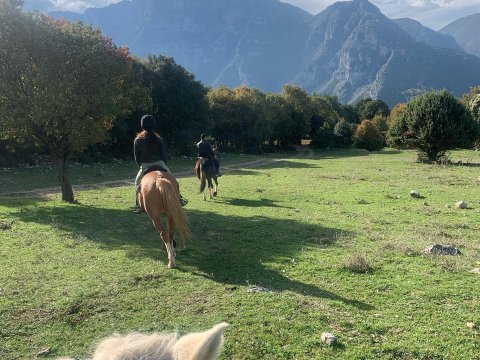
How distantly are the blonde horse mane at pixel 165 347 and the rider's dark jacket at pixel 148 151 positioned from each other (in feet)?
31.9

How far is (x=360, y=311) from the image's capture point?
6484 millimetres

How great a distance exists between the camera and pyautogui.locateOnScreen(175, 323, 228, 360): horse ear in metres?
1.76

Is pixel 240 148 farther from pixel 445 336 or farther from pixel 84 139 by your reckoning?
pixel 445 336

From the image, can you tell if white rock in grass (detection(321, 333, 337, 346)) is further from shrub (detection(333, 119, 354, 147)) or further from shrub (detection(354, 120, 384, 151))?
shrub (detection(333, 119, 354, 147))

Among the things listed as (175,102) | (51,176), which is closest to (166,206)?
(51,176)

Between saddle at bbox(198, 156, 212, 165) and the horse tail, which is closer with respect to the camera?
the horse tail

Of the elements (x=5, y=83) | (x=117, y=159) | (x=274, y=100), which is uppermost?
(x=274, y=100)

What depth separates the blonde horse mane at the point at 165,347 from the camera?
5.81 feet

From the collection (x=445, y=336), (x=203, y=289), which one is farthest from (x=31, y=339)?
(x=445, y=336)

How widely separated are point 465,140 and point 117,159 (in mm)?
36070

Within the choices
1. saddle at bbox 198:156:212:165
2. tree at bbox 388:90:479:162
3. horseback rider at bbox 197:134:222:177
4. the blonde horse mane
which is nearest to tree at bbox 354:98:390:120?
tree at bbox 388:90:479:162

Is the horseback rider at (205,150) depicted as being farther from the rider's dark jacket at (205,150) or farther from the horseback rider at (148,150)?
the horseback rider at (148,150)

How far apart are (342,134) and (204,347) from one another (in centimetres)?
8389

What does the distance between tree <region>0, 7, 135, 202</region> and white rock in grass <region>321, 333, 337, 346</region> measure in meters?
13.7
